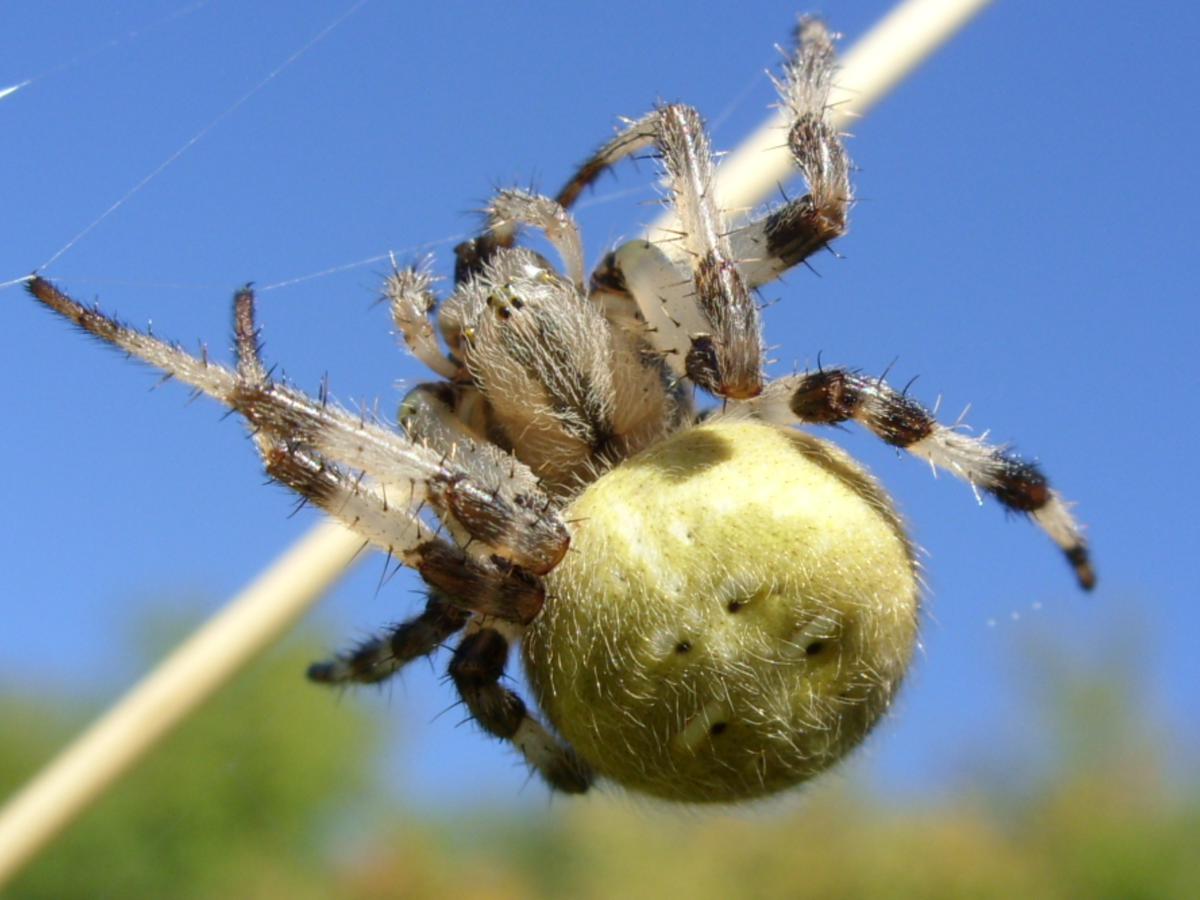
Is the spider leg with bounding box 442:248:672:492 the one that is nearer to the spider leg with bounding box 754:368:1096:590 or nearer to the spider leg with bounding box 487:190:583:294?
the spider leg with bounding box 487:190:583:294

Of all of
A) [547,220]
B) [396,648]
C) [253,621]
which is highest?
[547,220]

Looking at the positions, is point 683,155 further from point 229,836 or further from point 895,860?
point 229,836

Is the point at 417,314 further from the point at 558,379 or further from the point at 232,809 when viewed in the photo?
the point at 232,809

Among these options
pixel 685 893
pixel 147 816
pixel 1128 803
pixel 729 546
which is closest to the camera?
pixel 729 546

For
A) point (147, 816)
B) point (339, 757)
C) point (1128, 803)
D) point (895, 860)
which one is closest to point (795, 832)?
point (895, 860)

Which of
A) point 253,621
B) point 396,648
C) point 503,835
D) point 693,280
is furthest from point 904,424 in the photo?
point 503,835

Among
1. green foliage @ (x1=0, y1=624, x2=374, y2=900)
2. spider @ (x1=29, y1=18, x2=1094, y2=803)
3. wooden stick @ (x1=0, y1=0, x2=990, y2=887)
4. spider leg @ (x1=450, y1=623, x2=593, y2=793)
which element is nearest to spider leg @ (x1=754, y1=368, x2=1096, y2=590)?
spider @ (x1=29, y1=18, x2=1094, y2=803)

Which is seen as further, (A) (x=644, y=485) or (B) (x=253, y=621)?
(B) (x=253, y=621)
